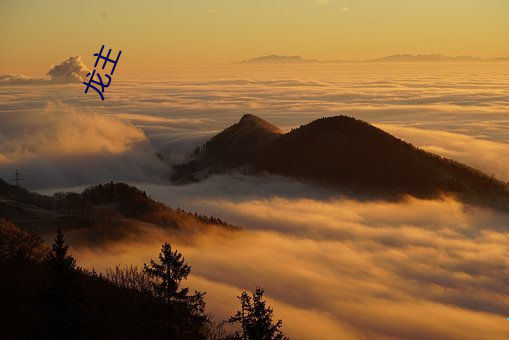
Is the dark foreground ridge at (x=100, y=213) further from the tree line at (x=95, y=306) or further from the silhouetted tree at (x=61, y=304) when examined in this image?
the silhouetted tree at (x=61, y=304)

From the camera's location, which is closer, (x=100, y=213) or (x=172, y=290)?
(x=172, y=290)

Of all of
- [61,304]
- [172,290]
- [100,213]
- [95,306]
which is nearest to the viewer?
[61,304]

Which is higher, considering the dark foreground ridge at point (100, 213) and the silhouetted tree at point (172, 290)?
the dark foreground ridge at point (100, 213)

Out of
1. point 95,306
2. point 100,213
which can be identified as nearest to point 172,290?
point 95,306

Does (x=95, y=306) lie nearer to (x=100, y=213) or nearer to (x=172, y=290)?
(x=172, y=290)

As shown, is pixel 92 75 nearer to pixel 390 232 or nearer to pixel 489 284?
pixel 489 284

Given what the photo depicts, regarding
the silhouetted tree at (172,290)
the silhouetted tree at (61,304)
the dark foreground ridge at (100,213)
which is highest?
the dark foreground ridge at (100,213)

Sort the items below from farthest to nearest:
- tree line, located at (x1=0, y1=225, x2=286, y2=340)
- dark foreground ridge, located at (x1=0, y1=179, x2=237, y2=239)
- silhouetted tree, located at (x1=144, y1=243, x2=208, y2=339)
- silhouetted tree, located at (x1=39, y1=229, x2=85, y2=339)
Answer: dark foreground ridge, located at (x1=0, y1=179, x2=237, y2=239)
silhouetted tree, located at (x1=144, y1=243, x2=208, y2=339)
tree line, located at (x1=0, y1=225, x2=286, y2=340)
silhouetted tree, located at (x1=39, y1=229, x2=85, y2=339)

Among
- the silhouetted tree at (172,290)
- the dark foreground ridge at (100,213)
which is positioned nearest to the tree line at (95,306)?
the silhouetted tree at (172,290)

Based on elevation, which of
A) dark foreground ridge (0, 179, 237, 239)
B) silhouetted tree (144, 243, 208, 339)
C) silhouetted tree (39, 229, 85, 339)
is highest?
dark foreground ridge (0, 179, 237, 239)

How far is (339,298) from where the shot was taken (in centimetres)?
11438

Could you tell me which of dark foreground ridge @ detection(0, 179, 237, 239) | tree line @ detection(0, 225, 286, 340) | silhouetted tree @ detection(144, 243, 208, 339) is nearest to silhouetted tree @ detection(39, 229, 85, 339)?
tree line @ detection(0, 225, 286, 340)

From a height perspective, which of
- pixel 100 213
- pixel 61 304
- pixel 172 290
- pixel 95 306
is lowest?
pixel 61 304

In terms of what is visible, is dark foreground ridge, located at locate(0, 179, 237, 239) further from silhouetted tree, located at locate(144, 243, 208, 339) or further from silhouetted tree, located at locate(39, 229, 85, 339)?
silhouetted tree, located at locate(39, 229, 85, 339)
